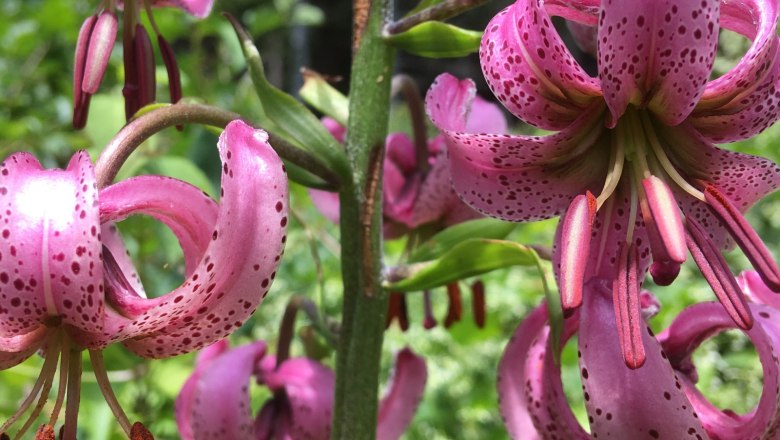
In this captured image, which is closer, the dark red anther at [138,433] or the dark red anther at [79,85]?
the dark red anther at [138,433]

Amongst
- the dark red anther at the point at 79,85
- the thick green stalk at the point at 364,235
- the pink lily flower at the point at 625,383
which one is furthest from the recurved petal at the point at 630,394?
the dark red anther at the point at 79,85

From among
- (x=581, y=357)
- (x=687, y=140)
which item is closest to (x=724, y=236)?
(x=687, y=140)

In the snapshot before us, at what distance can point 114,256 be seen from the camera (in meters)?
0.64

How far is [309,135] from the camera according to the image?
2.52ft

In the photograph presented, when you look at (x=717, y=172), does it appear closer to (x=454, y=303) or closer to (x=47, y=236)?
(x=454, y=303)

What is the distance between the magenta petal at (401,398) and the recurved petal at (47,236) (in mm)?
525

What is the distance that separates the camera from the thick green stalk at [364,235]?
0.79 m

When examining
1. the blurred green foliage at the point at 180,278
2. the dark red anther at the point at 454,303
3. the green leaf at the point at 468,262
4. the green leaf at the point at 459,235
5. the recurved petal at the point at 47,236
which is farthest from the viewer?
the blurred green foliage at the point at 180,278

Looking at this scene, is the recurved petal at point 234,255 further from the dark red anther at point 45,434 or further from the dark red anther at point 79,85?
the dark red anther at point 79,85

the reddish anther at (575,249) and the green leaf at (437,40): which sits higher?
the green leaf at (437,40)

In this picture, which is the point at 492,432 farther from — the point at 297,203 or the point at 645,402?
the point at 645,402

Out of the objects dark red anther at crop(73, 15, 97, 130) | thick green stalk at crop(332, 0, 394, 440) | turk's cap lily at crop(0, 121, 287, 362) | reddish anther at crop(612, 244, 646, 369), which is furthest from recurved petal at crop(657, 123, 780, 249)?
dark red anther at crop(73, 15, 97, 130)

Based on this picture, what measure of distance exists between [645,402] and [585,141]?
24 cm

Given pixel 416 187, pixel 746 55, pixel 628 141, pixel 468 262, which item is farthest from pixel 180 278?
pixel 746 55
